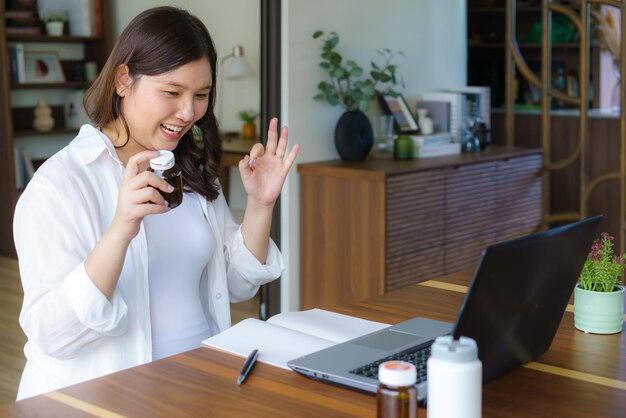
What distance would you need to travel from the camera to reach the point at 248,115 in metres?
4.28

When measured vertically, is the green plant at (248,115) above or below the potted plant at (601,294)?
above

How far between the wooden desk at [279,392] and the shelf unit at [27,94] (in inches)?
84.5

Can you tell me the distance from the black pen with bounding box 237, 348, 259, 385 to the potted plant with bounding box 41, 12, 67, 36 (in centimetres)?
226

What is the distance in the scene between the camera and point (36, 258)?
1.88 meters

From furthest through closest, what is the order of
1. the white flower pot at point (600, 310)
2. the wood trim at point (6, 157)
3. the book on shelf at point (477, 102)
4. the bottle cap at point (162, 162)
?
the book on shelf at point (477, 102) < the wood trim at point (6, 157) < the white flower pot at point (600, 310) < the bottle cap at point (162, 162)

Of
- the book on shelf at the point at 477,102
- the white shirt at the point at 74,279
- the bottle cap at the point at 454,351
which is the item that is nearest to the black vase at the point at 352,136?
the book on shelf at the point at 477,102

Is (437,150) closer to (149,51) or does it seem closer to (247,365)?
(149,51)

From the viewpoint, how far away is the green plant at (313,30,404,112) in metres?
4.30

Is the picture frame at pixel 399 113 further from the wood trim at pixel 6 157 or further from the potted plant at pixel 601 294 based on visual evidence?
the potted plant at pixel 601 294

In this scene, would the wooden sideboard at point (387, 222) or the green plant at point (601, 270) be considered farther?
the wooden sideboard at point (387, 222)

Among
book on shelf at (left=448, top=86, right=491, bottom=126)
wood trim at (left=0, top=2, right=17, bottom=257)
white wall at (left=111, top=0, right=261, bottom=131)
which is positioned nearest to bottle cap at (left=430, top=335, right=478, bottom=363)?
wood trim at (left=0, top=2, right=17, bottom=257)

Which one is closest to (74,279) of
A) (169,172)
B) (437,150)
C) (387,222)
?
(169,172)

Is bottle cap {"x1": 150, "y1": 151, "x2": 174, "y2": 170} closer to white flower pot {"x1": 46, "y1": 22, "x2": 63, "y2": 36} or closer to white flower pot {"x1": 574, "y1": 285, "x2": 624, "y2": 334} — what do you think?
white flower pot {"x1": 574, "y1": 285, "x2": 624, "y2": 334}

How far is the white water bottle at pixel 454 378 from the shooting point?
3.96 ft
